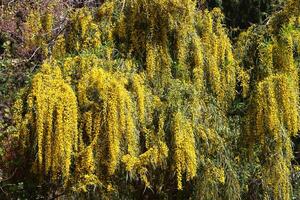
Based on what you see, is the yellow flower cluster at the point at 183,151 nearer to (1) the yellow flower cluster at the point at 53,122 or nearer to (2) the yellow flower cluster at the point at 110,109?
(2) the yellow flower cluster at the point at 110,109

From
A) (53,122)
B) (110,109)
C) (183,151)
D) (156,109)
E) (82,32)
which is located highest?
(82,32)

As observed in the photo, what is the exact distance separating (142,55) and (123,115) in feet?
3.60

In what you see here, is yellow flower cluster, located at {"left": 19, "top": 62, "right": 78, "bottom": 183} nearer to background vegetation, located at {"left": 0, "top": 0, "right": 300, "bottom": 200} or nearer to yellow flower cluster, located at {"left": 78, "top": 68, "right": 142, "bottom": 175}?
background vegetation, located at {"left": 0, "top": 0, "right": 300, "bottom": 200}

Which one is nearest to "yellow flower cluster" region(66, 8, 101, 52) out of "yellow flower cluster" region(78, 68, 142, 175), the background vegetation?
the background vegetation

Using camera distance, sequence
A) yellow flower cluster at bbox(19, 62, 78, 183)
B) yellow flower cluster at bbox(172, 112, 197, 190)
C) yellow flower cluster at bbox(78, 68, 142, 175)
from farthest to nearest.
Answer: yellow flower cluster at bbox(172, 112, 197, 190), yellow flower cluster at bbox(78, 68, 142, 175), yellow flower cluster at bbox(19, 62, 78, 183)

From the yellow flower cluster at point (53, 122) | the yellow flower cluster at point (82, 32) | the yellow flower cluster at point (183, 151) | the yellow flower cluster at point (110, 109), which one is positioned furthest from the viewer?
the yellow flower cluster at point (82, 32)

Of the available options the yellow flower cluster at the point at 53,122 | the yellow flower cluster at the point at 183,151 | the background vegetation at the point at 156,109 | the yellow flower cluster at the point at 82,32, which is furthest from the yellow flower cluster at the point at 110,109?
the yellow flower cluster at the point at 82,32

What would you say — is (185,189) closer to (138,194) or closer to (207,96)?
(138,194)

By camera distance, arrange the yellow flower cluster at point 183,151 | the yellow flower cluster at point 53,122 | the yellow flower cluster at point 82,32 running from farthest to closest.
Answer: the yellow flower cluster at point 82,32
the yellow flower cluster at point 183,151
the yellow flower cluster at point 53,122

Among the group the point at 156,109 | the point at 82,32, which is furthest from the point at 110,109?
the point at 82,32

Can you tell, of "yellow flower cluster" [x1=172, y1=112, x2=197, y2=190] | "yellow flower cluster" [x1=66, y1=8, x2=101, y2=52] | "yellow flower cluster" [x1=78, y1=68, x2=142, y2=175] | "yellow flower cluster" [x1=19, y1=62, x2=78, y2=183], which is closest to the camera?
"yellow flower cluster" [x1=19, y1=62, x2=78, y2=183]

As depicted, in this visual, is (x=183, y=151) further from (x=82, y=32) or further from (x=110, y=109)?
(x=82, y=32)

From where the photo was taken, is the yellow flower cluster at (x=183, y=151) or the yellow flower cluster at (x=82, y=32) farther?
the yellow flower cluster at (x=82, y=32)

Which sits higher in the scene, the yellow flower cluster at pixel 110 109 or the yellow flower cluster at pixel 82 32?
the yellow flower cluster at pixel 82 32
